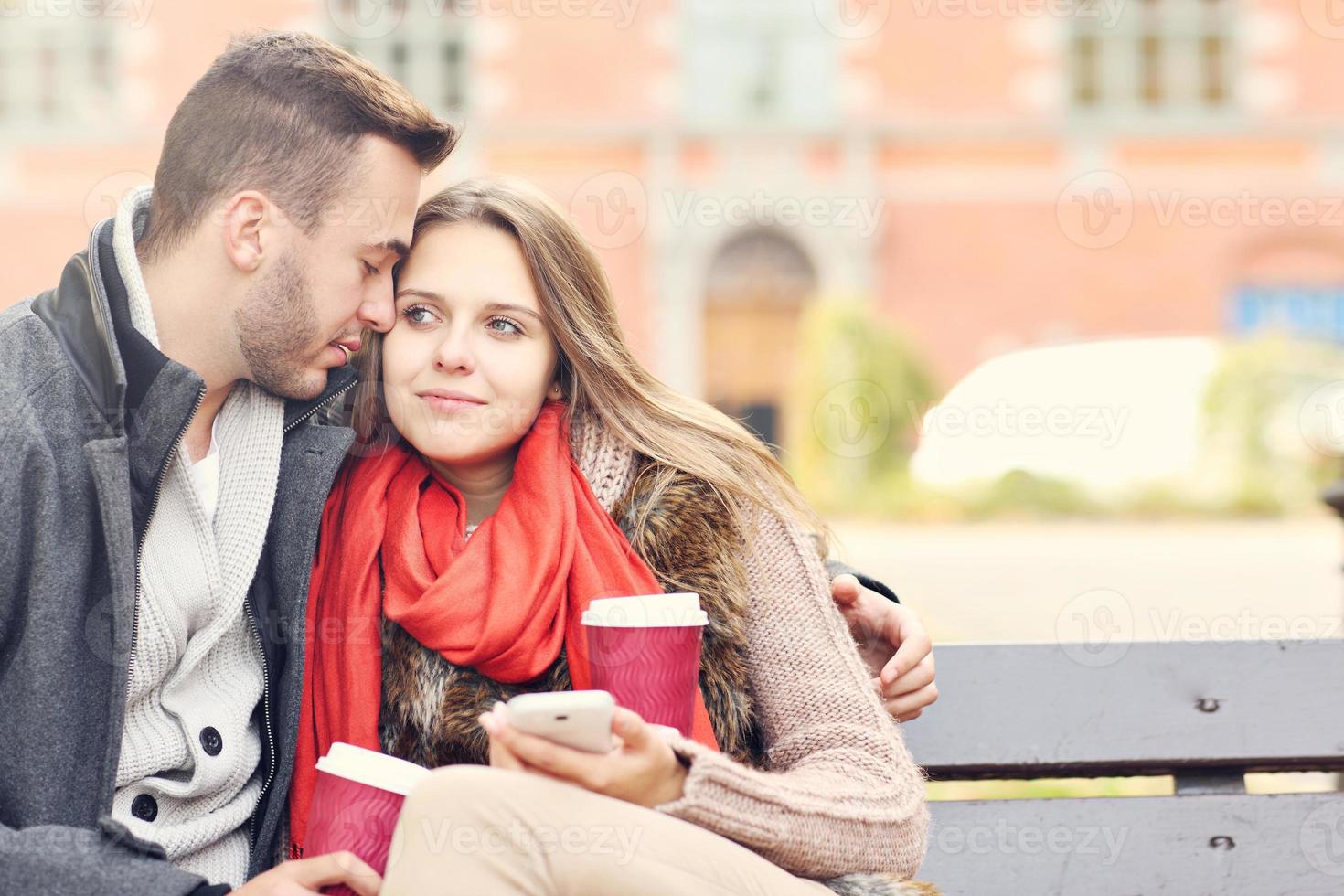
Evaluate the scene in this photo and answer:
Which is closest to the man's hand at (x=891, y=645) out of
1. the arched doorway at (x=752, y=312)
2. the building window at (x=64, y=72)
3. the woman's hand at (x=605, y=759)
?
the woman's hand at (x=605, y=759)

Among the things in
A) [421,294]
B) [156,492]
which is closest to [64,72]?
[421,294]

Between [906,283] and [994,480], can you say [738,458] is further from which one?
[906,283]

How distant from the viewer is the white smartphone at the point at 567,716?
1658 mm

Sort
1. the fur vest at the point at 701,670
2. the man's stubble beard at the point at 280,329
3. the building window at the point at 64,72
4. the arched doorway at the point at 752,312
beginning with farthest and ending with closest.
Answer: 1. the arched doorway at the point at 752,312
2. the building window at the point at 64,72
3. the man's stubble beard at the point at 280,329
4. the fur vest at the point at 701,670

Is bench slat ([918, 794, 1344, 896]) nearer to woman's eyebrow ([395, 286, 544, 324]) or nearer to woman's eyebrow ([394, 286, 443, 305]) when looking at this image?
woman's eyebrow ([395, 286, 544, 324])

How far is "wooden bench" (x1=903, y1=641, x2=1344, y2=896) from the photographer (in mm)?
2488

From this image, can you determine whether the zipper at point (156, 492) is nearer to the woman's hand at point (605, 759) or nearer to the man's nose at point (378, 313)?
the man's nose at point (378, 313)

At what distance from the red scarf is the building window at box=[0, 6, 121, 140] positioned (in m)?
15.1

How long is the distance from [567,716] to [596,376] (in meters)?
0.94

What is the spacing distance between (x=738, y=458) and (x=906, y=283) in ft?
45.2

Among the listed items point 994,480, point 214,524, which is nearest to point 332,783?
point 214,524

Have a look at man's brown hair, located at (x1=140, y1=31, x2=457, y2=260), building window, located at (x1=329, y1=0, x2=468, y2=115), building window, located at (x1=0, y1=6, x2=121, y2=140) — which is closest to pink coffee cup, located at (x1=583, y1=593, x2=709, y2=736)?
man's brown hair, located at (x1=140, y1=31, x2=457, y2=260)

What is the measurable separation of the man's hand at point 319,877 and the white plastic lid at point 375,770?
102 millimetres

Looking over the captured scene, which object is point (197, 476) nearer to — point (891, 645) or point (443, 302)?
point (443, 302)
